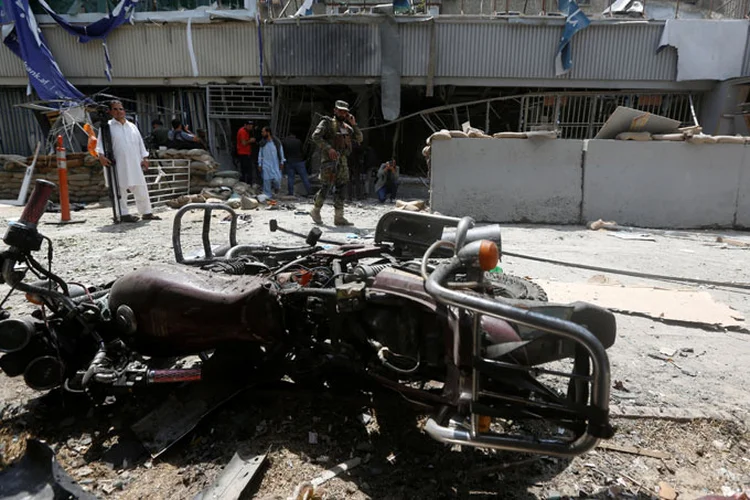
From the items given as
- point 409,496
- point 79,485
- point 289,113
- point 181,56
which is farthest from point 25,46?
point 409,496

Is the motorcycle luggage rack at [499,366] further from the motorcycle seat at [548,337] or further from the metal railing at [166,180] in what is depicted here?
the metal railing at [166,180]

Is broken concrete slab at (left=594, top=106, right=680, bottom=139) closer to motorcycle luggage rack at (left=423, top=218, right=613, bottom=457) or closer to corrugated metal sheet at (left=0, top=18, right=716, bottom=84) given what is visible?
corrugated metal sheet at (left=0, top=18, right=716, bottom=84)

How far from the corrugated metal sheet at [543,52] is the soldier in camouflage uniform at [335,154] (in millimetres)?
5567

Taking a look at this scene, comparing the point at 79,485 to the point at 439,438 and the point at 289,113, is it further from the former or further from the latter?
the point at 289,113

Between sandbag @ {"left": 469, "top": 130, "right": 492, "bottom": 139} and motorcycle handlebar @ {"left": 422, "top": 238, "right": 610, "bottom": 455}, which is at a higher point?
sandbag @ {"left": 469, "top": 130, "right": 492, "bottom": 139}

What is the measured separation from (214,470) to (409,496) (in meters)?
0.88

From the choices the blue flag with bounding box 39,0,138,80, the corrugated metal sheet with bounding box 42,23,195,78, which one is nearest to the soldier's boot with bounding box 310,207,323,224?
the corrugated metal sheet with bounding box 42,23,195,78

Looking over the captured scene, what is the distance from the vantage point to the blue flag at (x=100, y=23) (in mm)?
12492

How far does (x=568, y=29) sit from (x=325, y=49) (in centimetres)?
614

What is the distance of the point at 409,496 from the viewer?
6.38 ft

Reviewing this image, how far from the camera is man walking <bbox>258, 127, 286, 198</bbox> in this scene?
11523 millimetres

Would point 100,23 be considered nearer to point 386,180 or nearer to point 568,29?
point 386,180

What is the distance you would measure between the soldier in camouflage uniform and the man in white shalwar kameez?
9.83 ft

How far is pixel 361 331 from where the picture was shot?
2.11 meters
